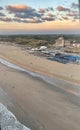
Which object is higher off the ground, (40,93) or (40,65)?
(40,65)

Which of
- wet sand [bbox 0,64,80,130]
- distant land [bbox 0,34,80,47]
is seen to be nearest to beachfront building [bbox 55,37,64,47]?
distant land [bbox 0,34,80,47]

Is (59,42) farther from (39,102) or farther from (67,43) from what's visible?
(39,102)

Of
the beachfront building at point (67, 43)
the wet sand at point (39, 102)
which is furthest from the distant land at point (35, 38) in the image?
the wet sand at point (39, 102)

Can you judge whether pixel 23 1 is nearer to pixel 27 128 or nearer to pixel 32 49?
pixel 32 49

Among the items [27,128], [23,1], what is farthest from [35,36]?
[27,128]

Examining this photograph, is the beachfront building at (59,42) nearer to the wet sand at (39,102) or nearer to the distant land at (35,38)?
the distant land at (35,38)

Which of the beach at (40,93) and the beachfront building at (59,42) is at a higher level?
the beachfront building at (59,42)

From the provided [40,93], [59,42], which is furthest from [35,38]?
[40,93]

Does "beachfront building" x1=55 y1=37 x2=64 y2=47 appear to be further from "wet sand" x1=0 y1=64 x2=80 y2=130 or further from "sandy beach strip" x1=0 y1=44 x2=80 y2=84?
"wet sand" x1=0 y1=64 x2=80 y2=130
